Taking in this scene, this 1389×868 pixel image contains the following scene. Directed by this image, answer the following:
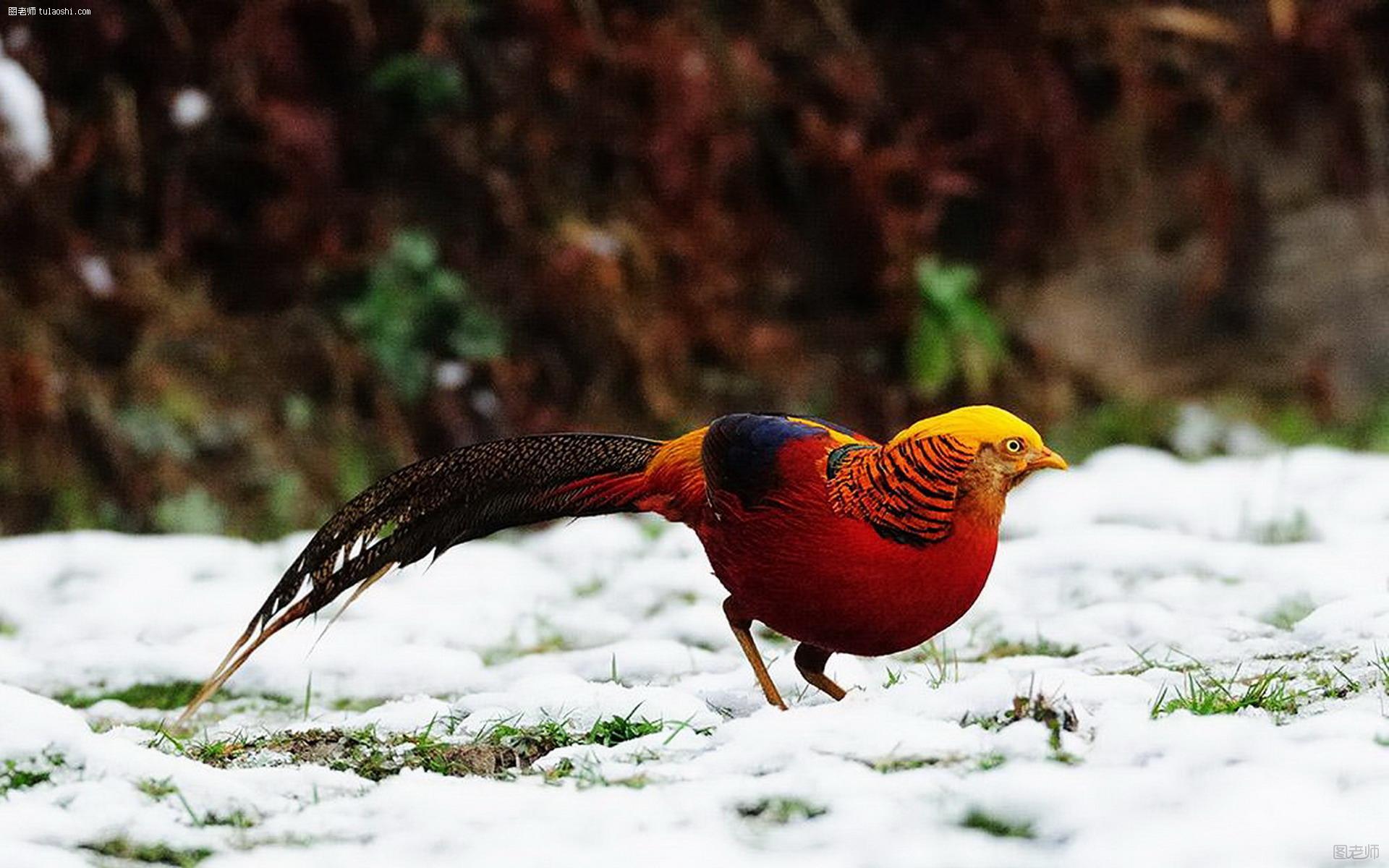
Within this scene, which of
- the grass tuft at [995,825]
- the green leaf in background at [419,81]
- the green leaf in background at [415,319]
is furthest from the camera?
the green leaf in background at [419,81]

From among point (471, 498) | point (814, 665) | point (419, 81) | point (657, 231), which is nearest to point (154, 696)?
point (471, 498)

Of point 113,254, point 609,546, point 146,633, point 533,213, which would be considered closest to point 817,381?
point 533,213

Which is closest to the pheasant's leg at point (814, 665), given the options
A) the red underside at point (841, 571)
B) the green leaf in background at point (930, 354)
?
the red underside at point (841, 571)

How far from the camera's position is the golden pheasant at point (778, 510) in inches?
122

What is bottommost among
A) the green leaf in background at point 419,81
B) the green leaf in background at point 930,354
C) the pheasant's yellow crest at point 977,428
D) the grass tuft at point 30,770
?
the grass tuft at point 30,770

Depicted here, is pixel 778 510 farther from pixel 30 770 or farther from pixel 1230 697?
pixel 30 770

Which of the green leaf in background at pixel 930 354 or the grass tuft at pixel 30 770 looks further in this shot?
the green leaf in background at pixel 930 354

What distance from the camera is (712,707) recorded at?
11.4ft

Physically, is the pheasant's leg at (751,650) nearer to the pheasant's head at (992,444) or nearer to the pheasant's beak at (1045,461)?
the pheasant's head at (992,444)

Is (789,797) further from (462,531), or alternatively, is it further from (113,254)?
(113,254)

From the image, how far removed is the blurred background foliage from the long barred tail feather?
2.72m

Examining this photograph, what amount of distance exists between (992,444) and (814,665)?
653 millimetres

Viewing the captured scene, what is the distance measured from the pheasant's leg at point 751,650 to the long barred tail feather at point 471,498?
32 cm

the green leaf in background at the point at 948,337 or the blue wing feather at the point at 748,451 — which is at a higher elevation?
the green leaf in background at the point at 948,337
